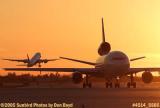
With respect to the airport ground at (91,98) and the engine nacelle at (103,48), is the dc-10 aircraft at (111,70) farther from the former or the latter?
the airport ground at (91,98)

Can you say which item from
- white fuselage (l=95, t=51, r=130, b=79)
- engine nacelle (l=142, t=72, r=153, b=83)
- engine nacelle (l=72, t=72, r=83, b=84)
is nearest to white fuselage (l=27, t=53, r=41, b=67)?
engine nacelle (l=72, t=72, r=83, b=84)

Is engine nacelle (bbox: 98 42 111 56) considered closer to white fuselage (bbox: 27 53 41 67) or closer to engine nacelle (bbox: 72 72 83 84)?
engine nacelle (bbox: 72 72 83 84)

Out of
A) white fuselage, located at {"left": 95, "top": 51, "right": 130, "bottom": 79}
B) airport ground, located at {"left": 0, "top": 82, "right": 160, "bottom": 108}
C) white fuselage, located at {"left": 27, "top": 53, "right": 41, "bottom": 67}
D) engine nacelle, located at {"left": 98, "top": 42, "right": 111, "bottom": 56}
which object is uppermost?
white fuselage, located at {"left": 27, "top": 53, "right": 41, "bottom": 67}

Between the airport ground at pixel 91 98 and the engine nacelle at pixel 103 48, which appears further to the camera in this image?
the engine nacelle at pixel 103 48

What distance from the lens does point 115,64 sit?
6062 centimetres

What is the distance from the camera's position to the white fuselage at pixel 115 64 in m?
60.5

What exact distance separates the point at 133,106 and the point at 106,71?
119 ft

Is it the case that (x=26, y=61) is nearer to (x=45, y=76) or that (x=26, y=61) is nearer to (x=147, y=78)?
(x=45, y=76)

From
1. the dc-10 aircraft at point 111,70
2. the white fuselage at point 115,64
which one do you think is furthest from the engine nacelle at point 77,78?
the white fuselage at point 115,64

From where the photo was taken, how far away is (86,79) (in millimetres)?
66438

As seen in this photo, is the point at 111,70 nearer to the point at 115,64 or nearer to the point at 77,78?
the point at 115,64

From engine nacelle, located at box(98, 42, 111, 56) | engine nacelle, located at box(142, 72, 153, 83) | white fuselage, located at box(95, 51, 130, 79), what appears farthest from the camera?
engine nacelle, located at box(98, 42, 111, 56)

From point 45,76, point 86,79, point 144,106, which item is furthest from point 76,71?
point 45,76

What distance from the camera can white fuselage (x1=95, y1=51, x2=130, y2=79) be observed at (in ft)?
199
